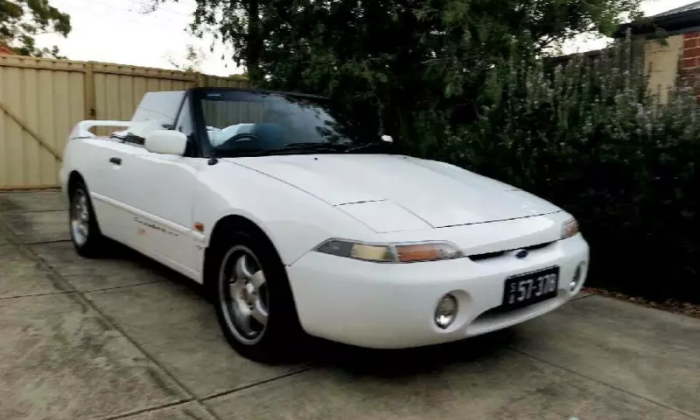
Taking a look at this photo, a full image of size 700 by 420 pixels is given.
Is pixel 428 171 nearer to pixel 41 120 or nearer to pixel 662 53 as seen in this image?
pixel 662 53

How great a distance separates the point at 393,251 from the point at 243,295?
978 mm

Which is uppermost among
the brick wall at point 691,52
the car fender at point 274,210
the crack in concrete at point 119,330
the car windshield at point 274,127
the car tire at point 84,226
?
the brick wall at point 691,52

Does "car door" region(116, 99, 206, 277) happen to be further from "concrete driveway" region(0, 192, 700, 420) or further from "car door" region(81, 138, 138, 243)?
"concrete driveway" region(0, 192, 700, 420)

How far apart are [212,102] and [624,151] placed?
2847 millimetres

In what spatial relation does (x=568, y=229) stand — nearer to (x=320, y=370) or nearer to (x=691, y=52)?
(x=320, y=370)

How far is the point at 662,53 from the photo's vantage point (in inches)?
239

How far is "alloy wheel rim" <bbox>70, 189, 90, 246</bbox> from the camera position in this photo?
199 inches

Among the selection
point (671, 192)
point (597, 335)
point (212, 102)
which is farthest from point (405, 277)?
point (671, 192)

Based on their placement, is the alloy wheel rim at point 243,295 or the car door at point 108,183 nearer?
the alloy wheel rim at point 243,295

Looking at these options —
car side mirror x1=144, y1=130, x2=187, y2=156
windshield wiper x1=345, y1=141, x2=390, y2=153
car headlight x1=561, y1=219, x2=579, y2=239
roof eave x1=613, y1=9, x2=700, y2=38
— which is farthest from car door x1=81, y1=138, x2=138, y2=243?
roof eave x1=613, y1=9, x2=700, y2=38

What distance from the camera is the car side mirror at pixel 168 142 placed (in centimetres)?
354

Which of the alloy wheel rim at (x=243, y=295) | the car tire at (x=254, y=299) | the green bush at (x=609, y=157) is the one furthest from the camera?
the green bush at (x=609, y=157)

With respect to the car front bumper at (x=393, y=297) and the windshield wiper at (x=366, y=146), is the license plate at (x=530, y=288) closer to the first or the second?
the car front bumper at (x=393, y=297)

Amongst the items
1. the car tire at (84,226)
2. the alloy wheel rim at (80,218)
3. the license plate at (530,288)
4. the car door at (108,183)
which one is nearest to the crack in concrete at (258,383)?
the license plate at (530,288)
